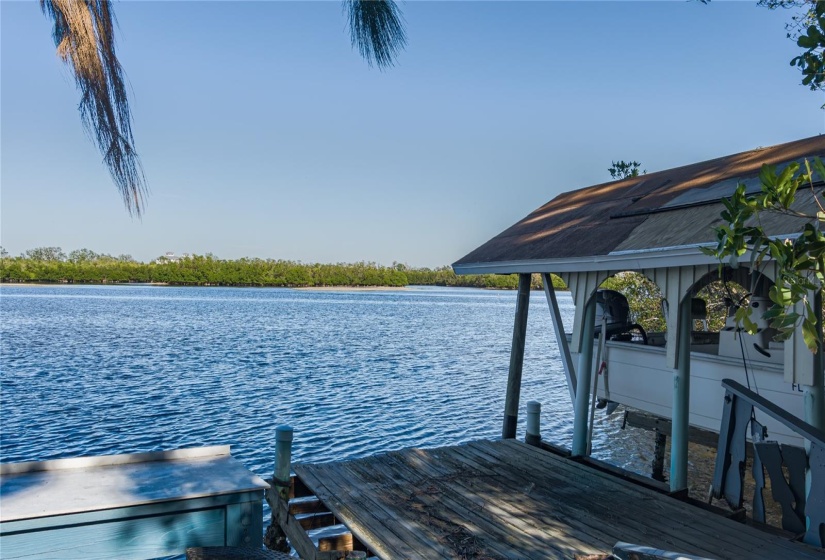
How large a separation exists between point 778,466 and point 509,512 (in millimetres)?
2409

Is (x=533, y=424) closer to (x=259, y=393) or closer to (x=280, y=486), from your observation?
(x=280, y=486)

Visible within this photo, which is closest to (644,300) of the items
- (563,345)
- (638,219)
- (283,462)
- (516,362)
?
(563,345)

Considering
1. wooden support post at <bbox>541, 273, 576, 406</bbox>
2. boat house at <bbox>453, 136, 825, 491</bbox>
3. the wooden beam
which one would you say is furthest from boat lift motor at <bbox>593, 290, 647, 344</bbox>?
the wooden beam

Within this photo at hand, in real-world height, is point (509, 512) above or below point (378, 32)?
below

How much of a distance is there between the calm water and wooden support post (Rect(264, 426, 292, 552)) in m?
5.05

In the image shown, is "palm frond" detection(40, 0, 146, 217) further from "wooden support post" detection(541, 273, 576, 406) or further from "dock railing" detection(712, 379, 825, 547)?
"wooden support post" detection(541, 273, 576, 406)

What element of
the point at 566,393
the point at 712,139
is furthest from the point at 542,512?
the point at 712,139

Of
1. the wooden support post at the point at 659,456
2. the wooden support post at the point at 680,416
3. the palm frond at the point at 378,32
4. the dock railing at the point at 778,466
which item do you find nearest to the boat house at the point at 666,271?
the wooden support post at the point at 680,416

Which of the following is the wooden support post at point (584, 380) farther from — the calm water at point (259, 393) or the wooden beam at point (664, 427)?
the calm water at point (259, 393)

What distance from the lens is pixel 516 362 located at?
10047mm

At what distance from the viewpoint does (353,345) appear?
36.5 m

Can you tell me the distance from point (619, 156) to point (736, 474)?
22.2 m

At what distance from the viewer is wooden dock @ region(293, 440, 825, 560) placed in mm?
5270

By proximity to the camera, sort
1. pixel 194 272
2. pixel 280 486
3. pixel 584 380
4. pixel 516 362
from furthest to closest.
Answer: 1. pixel 194 272
2. pixel 516 362
3. pixel 584 380
4. pixel 280 486
